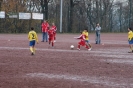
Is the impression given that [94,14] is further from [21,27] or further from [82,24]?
[21,27]

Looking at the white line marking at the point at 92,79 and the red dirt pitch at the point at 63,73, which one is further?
the white line marking at the point at 92,79

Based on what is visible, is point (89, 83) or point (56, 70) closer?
point (89, 83)

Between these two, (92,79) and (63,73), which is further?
(63,73)

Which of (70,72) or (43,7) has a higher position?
(43,7)

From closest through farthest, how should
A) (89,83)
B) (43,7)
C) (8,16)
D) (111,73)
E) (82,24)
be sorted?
(89,83)
(111,73)
(8,16)
(43,7)
(82,24)

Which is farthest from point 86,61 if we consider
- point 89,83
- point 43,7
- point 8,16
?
point 43,7

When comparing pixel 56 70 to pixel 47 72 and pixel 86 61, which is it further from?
pixel 86 61

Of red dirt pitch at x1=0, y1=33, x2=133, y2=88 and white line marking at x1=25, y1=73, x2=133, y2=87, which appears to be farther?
white line marking at x1=25, y1=73, x2=133, y2=87

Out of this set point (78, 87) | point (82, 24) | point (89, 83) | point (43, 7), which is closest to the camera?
point (78, 87)

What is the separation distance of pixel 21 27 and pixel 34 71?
49.0 m

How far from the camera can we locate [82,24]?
71.4 metres

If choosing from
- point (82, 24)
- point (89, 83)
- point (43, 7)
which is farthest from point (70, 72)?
point (82, 24)

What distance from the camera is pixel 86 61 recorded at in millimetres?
17312

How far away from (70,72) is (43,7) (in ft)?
170
